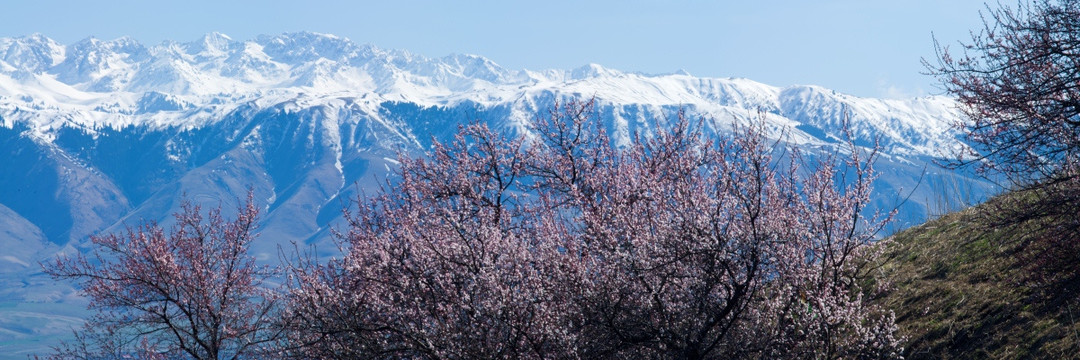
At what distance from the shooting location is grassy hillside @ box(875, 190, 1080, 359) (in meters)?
14.1

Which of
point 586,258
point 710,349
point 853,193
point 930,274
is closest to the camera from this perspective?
point 710,349

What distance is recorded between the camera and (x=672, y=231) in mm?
12797

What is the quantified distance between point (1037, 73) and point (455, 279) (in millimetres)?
10845

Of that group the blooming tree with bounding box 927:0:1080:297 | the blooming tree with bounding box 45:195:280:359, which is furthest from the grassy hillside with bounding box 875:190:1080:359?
the blooming tree with bounding box 45:195:280:359

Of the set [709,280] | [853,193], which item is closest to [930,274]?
[853,193]

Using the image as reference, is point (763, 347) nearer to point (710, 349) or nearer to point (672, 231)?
point (710, 349)

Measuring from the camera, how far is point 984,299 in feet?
53.7

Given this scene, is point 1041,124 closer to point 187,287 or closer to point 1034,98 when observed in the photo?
point 1034,98

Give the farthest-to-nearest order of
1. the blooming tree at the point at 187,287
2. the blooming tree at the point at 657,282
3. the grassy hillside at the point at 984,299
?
the blooming tree at the point at 187,287 → the grassy hillside at the point at 984,299 → the blooming tree at the point at 657,282

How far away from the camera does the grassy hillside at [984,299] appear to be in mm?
14086

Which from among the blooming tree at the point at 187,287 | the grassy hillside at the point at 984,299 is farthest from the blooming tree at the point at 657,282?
the blooming tree at the point at 187,287

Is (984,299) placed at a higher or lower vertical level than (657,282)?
higher

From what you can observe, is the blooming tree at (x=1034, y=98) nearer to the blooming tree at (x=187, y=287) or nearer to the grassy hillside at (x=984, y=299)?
the grassy hillside at (x=984, y=299)

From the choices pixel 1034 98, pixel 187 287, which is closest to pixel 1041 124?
pixel 1034 98
